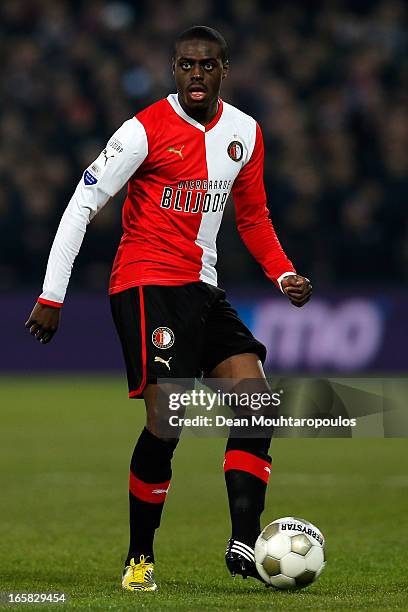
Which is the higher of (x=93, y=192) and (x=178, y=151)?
(x=178, y=151)

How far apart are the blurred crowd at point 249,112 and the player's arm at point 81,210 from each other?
9429mm

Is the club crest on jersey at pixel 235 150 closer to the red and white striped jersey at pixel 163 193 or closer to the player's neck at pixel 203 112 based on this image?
the red and white striped jersey at pixel 163 193

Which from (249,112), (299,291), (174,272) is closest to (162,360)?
(174,272)

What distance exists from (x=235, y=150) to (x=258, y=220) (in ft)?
1.22

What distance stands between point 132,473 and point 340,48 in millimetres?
13362

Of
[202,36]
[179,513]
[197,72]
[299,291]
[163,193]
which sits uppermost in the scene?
[202,36]

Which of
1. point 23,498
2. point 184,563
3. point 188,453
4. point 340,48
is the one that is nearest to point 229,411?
point 184,563

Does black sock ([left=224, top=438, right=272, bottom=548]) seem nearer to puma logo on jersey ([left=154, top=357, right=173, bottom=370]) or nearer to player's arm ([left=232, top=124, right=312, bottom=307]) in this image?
puma logo on jersey ([left=154, top=357, right=173, bottom=370])

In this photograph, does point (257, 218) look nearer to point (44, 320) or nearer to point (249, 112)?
point (44, 320)

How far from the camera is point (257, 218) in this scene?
5680mm

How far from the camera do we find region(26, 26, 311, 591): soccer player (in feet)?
17.0

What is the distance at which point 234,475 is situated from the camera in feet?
17.2

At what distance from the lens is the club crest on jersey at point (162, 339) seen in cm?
521

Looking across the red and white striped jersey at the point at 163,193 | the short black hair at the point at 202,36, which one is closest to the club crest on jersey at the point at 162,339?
the red and white striped jersey at the point at 163,193
